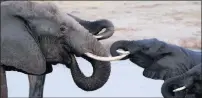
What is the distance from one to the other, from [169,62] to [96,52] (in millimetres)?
961

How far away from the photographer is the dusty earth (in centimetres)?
662

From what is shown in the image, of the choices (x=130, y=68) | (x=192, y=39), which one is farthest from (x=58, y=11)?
(x=192, y=39)

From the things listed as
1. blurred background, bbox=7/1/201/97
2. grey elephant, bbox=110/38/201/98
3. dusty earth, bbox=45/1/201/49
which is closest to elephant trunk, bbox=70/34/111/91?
blurred background, bbox=7/1/201/97

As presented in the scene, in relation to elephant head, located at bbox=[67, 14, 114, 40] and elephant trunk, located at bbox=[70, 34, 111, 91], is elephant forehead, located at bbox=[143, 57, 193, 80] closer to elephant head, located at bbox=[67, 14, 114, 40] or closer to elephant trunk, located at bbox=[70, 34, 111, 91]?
elephant head, located at bbox=[67, 14, 114, 40]

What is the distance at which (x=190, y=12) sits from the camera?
8.29 meters

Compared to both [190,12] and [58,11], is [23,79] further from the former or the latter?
[190,12]

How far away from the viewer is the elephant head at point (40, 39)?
6.90ft

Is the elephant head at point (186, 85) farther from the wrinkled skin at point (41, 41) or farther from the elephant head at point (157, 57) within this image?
the wrinkled skin at point (41, 41)

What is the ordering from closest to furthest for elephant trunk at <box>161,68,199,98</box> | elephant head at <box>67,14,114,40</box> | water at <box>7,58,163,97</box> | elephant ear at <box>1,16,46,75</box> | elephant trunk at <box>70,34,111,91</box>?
elephant ear at <box>1,16,46,75</box> → elephant trunk at <box>70,34,111,91</box> → elephant head at <box>67,14,114,40</box> → elephant trunk at <box>161,68,199,98</box> → water at <box>7,58,163,97</box>

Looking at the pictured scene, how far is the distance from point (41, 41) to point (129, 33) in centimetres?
468

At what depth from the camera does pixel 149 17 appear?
26.5ft

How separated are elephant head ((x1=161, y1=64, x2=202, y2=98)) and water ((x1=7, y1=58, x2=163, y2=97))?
125cm

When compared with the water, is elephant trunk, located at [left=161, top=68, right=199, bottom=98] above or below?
above

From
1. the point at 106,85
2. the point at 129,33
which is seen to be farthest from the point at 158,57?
the point at 129,33
